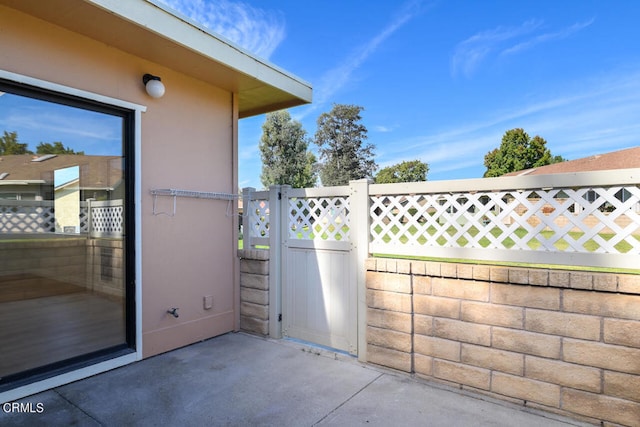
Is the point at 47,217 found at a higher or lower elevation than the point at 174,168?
lower

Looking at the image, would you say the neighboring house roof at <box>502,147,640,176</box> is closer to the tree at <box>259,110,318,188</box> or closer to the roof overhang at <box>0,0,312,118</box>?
the roof overhang at <box>0,0,312,118</box>

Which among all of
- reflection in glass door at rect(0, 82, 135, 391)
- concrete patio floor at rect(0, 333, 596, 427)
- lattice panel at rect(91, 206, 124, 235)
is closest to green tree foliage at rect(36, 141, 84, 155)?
reflection in glass door at rect(0, 82, 135, 391)

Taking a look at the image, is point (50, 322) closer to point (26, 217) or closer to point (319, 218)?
point (26, 217)

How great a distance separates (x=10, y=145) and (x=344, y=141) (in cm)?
2608

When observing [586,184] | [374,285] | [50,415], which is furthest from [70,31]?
[586,184]

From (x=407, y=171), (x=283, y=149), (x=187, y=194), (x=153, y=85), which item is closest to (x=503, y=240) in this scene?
(x=187, y=194)

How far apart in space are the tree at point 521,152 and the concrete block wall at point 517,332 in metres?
35.0

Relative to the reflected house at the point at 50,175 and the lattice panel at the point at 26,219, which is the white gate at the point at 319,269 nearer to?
the reflected house at the point at 50,175

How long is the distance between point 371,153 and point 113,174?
2626 centimetres

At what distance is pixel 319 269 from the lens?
3.52m

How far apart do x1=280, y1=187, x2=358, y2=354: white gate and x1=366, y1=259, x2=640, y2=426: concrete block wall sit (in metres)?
0.29

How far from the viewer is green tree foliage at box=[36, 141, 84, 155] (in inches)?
105

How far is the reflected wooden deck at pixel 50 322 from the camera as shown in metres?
2.51

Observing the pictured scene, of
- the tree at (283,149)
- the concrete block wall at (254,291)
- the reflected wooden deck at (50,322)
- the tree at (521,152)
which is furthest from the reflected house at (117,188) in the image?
the tree at (521,152)
